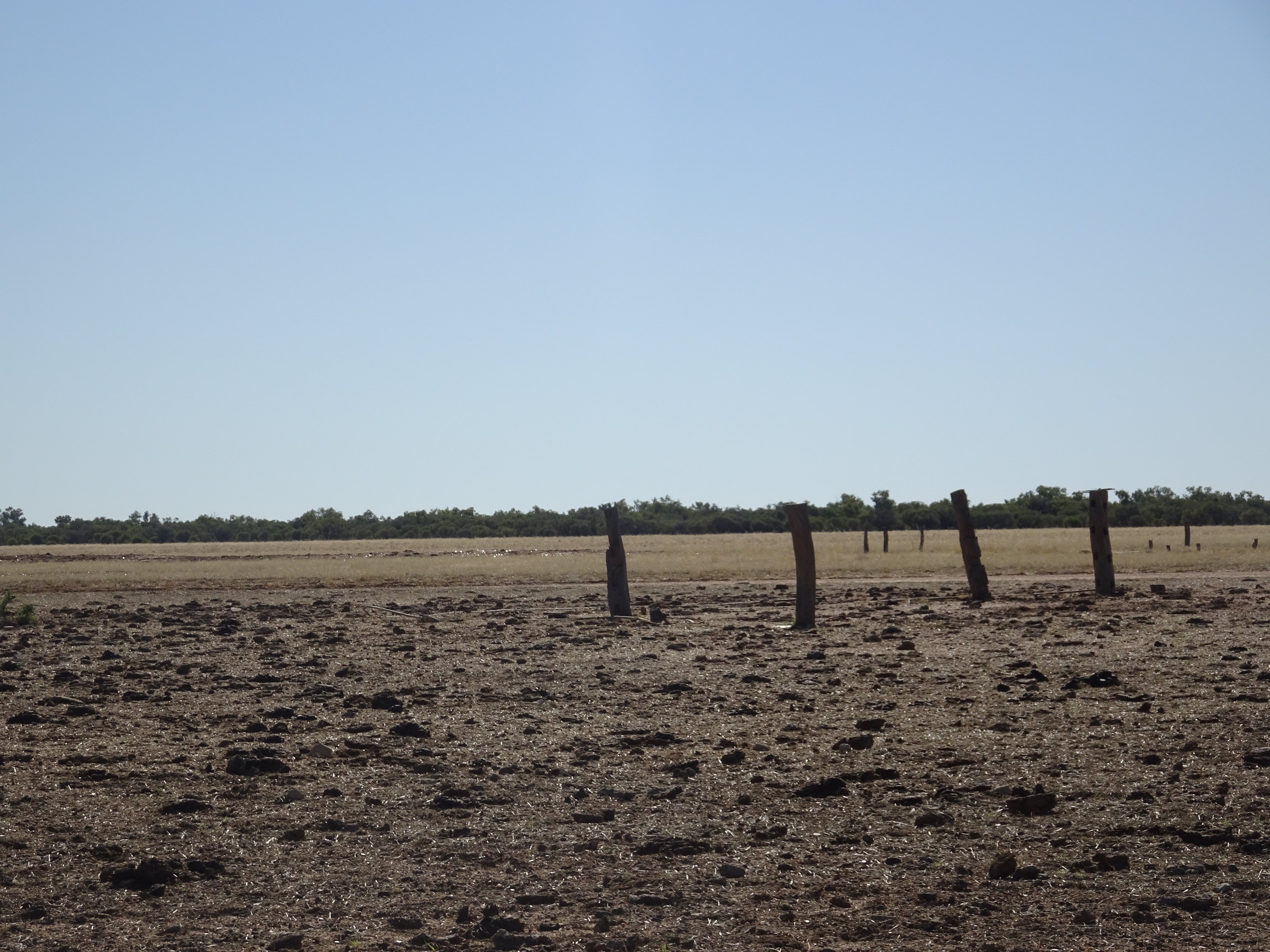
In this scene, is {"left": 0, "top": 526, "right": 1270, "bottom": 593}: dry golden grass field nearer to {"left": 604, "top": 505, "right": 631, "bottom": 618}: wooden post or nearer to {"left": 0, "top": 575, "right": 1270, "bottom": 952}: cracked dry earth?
{"left": 604, "top": 505, "right": 631, "bottom": 618}: wooden post

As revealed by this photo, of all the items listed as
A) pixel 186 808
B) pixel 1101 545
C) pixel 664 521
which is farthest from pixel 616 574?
pixel 664 521

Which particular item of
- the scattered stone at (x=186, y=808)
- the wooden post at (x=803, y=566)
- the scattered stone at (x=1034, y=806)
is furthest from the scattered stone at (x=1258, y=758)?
the wooden post at (x=803, y=566)

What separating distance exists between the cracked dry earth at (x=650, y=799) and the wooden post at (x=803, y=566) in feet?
10.2

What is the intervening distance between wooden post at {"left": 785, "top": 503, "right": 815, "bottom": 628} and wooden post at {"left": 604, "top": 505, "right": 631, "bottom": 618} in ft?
9.62

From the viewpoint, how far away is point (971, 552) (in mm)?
22797

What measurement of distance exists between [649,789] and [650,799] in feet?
0.74

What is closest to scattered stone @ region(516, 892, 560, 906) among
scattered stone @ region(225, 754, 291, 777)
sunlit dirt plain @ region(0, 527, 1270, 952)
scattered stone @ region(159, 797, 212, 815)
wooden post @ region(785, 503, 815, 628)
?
sunlit dirt plain @ region(0, 527, 1270, 952)

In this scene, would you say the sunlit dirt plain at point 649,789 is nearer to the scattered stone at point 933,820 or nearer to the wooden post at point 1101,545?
the scattered stone at point 933,820

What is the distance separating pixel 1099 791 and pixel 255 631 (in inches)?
575

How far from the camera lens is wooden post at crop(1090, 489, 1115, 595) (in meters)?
22.3

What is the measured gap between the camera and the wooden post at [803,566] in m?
18.7

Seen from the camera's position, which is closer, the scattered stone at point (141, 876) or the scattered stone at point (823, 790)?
the scattered stone at point (141, 876)

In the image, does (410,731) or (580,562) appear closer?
(410,731)

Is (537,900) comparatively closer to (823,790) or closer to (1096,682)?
(823,790)
